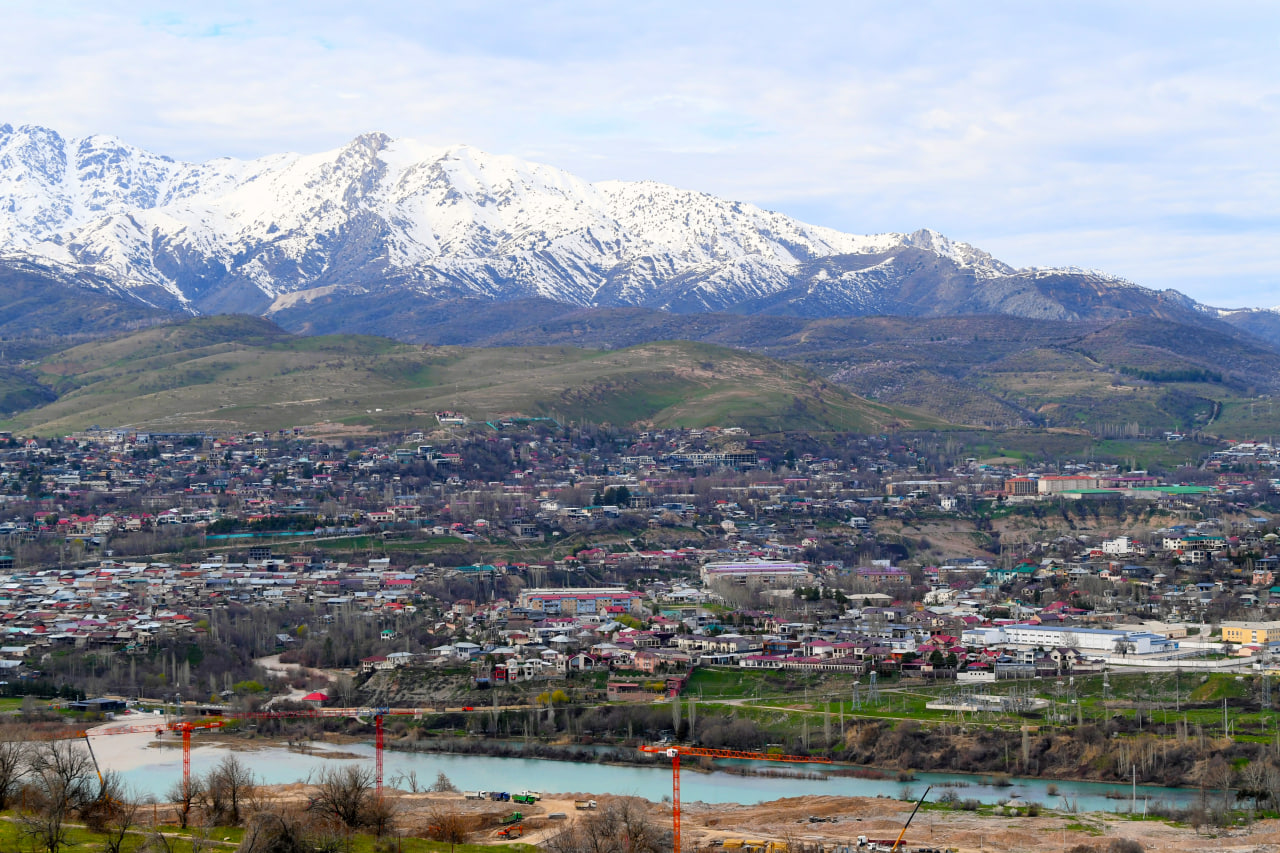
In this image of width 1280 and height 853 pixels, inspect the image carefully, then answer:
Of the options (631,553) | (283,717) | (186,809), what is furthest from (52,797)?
(631,553)

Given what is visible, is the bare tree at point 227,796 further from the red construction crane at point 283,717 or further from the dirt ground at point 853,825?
the red construction crane at point 283,717

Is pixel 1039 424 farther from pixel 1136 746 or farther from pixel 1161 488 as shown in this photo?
pixel 1136 746

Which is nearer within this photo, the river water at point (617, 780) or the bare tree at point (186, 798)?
the bare tree at point (186, 798)

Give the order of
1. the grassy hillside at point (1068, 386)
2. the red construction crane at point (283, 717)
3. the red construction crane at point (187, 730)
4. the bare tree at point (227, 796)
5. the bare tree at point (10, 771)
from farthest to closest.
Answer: the grassy hillside at point (1068, 386), the red construction crane at point (283, 717), the red construction crane at point (187, 730), the bare tree at point (227, 796), the bare tree at point (10, 771)

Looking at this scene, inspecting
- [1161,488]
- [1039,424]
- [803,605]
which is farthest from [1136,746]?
[1039,424]

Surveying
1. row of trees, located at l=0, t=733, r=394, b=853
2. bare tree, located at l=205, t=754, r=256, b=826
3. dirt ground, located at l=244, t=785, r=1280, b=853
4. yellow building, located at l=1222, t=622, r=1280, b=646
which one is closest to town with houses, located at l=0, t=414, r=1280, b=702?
yellow building, located at l=1222, t=622, r=1280, b=646

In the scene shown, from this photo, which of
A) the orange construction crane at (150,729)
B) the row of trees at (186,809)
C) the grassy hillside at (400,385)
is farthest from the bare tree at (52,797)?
the grassy hillside at (400,385)

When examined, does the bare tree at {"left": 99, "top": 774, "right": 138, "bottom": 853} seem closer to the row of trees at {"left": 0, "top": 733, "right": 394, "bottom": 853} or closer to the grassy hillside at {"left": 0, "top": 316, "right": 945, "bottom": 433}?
the row of trees at {"left": 0, "top": 733, "right": 394, "bottom": 853}
